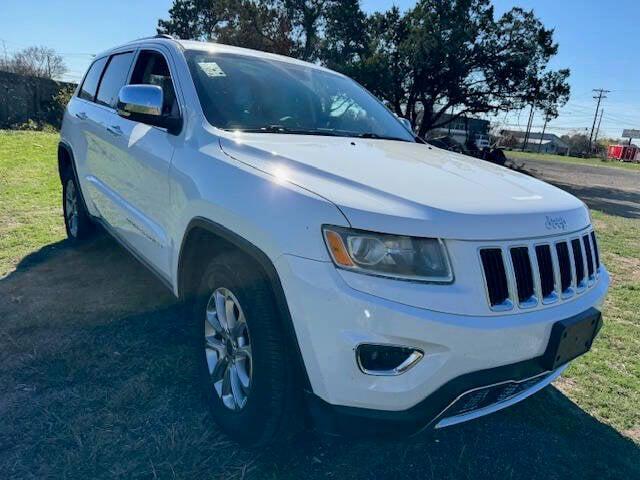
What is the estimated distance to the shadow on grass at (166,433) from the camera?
7.21ft

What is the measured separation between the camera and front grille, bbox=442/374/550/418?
178 cm

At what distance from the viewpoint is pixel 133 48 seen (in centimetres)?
371

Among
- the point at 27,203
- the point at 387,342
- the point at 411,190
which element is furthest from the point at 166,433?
the point at 27,203

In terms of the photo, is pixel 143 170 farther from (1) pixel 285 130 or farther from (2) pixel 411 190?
(2) pixel 411 190

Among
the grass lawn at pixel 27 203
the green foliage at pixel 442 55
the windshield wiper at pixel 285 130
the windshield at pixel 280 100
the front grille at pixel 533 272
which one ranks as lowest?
the grass lawn at pixel 27 203

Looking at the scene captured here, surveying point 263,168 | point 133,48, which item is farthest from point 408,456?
point 133,48

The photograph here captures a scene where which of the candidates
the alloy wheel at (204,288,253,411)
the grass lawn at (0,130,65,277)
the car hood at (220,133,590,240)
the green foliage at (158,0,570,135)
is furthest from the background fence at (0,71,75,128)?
the car hood at (220,133,590,240)

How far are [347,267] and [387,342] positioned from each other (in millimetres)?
285

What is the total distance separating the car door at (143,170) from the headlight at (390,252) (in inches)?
51.1

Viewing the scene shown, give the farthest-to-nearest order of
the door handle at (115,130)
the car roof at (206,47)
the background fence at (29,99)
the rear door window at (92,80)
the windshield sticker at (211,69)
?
the background fence at (29,99) < the rear door window at (92,80) < the door handle at (115,130) < the car roof at (206,47) < the windshield sticker at (211,69)

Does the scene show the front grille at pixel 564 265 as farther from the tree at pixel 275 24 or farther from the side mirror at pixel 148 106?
the tree at pixel 275 24

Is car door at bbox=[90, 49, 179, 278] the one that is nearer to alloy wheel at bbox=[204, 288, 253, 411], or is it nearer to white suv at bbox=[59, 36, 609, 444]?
white suv at bbox=[59, 36, 609, 444]

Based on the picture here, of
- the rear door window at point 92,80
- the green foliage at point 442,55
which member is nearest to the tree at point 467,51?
the green foliage at point 442,55

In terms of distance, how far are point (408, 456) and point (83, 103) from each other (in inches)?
161
